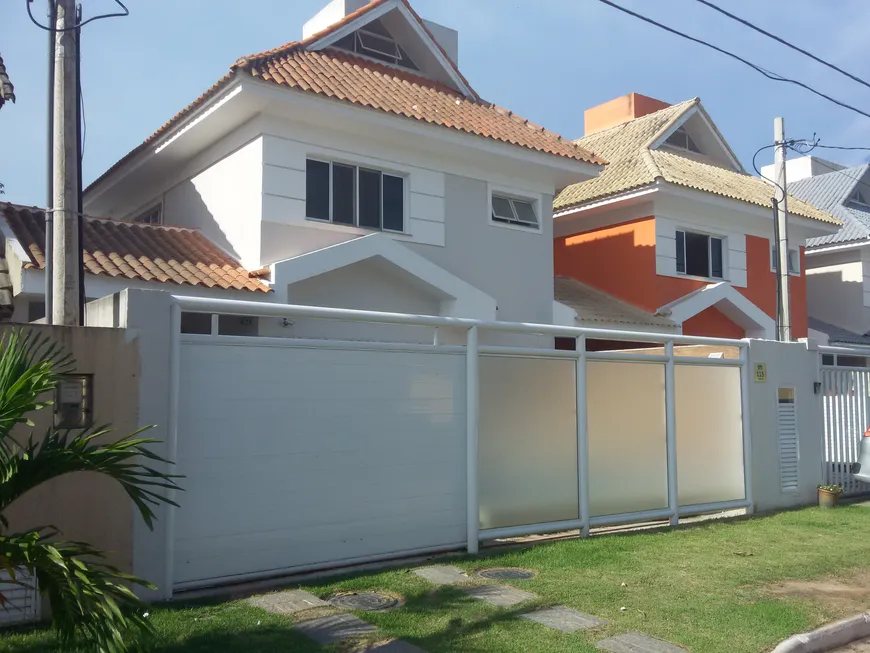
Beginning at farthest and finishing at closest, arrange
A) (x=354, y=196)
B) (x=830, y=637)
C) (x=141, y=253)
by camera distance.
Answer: (x=354, y=196) → (x=141, y=253) → (x=830, y=637)

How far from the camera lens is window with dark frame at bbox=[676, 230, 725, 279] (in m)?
17.8

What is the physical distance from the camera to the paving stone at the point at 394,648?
5.10m

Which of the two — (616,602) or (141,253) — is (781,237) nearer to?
(616,602)

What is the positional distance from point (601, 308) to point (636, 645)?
1142cm

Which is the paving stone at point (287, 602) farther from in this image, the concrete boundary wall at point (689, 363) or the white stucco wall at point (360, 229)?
the white stucco wall at point (360, 229)

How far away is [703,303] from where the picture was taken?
17.2 meters

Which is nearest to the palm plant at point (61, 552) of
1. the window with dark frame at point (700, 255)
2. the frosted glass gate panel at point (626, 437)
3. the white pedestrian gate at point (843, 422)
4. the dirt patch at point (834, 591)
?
the dirt patch at point (834, 591)

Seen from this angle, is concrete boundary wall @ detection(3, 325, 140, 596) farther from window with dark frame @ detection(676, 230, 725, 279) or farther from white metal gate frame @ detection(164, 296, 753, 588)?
window with dark frame @ detection(676, 230, 725, 279)

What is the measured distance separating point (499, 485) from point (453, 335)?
16.3 feet

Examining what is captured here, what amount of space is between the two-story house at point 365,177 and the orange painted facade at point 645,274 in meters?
3.03

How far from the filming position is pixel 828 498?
11.1m

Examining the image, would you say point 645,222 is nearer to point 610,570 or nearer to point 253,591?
point 610,570

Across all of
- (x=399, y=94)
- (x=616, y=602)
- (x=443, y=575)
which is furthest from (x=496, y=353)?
(x=399, y=94)

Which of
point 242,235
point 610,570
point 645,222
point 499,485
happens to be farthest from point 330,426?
point 645,222
